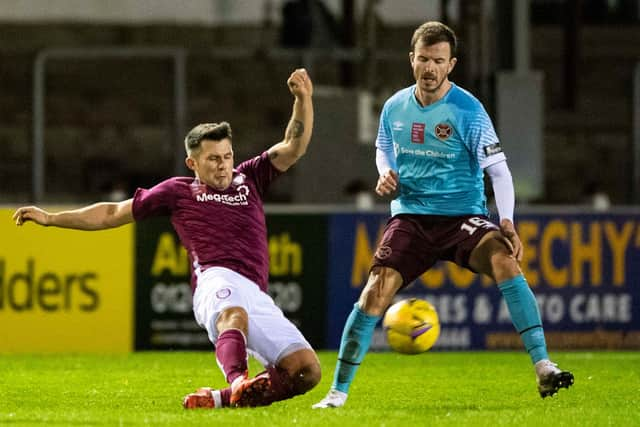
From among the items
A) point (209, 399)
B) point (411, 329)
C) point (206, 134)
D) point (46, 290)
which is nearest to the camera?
point (209, 399)

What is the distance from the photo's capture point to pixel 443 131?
834 cm

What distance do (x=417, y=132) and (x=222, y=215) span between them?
1111 mm

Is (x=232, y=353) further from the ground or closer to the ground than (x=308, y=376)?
further from the ground

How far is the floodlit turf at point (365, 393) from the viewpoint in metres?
7.67

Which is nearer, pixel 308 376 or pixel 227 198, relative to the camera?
pixel 308 376

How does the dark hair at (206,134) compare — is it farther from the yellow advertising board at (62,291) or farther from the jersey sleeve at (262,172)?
the yellow advertising board at (62,291)

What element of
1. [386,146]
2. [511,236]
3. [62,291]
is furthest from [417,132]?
[62,291]

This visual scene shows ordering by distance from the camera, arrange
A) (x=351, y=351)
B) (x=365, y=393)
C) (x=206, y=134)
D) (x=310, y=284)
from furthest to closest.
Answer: (x=310, y=284) → (x=365, y=393) → (x=206, y=134) → (x=351, y=351)

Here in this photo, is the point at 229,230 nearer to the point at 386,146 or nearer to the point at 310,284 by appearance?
the point at 386,146

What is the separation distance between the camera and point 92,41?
23.5 metres

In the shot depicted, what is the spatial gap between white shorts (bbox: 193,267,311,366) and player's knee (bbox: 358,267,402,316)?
0.40 m

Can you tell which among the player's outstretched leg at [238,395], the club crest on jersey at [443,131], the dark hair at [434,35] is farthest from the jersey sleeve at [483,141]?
the player's outstretched leg at [238,395]

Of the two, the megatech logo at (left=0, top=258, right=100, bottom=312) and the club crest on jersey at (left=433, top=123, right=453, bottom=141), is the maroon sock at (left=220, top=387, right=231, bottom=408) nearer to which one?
the club crest on jersey at (left=433, top=123, right=453, bottom=141)

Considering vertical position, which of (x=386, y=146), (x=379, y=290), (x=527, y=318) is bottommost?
(x=527, y=318)
